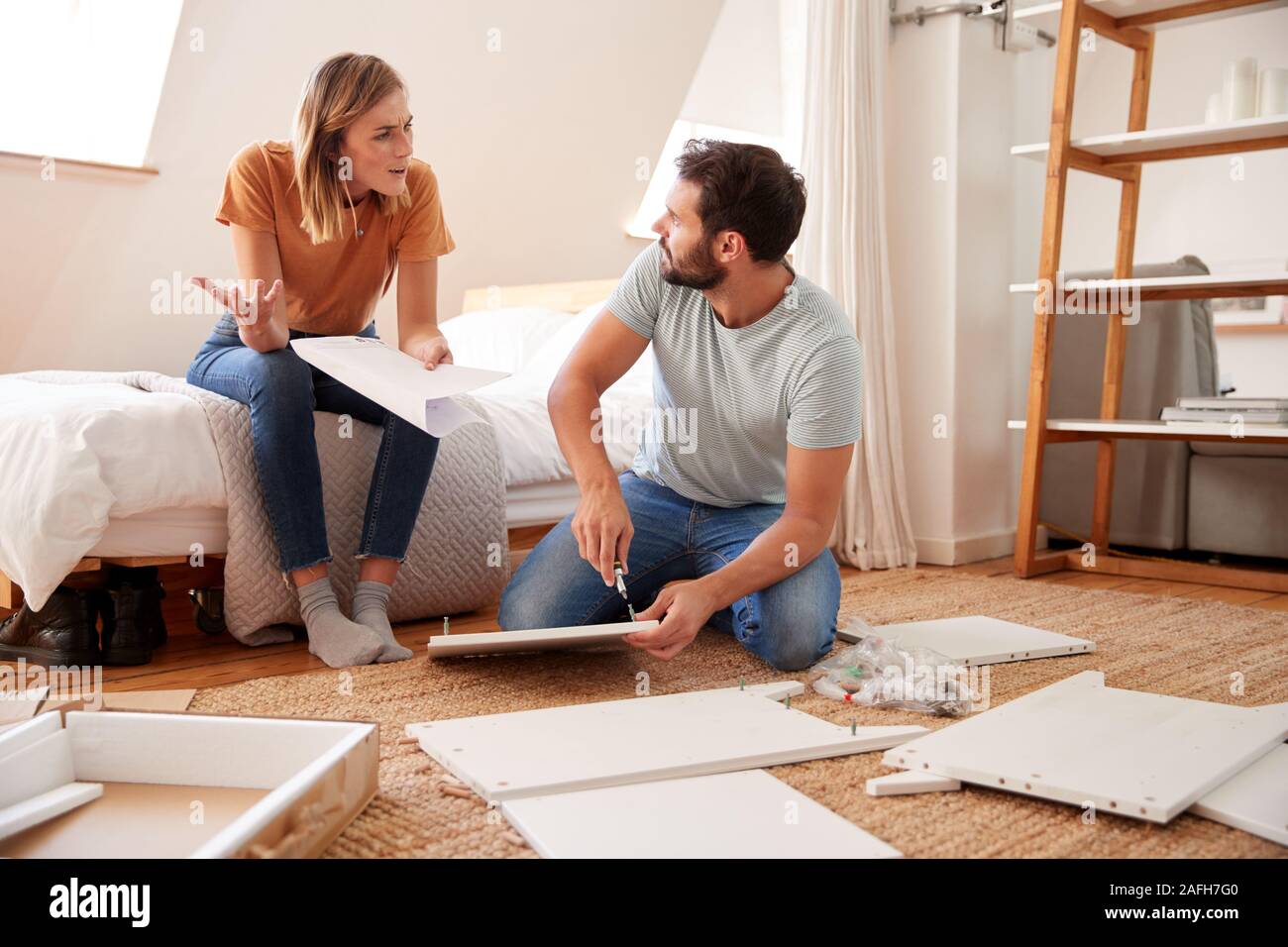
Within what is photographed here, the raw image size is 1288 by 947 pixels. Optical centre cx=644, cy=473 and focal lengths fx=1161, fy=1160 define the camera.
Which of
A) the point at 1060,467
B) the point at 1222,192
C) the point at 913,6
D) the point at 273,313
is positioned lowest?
the point at 1060,467

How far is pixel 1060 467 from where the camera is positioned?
335 cm

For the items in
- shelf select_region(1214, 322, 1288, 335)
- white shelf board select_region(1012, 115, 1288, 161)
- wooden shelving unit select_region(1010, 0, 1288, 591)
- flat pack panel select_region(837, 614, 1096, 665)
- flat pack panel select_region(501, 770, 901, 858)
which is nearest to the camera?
flat pack panel select_region(501, 770, 901, 858)

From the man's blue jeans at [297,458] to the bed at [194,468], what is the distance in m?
0.10

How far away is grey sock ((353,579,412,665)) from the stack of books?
1911 mm

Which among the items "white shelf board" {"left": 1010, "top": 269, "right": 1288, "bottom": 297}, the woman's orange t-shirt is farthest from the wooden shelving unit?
the woman's orange t-shirt

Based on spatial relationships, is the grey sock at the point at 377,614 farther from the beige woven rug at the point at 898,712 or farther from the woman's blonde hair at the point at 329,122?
the woman's blonde hair at the point at 329,122

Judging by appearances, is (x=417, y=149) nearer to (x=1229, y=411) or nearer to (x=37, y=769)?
(x=1229, y=411)

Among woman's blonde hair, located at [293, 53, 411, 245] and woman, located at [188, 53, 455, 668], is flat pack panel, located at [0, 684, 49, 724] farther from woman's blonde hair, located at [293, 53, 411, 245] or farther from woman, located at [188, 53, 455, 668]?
woman's blonde hair, located at [293, 53, 411, 245]

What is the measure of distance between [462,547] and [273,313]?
616 millimetres

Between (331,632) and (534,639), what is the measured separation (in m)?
0.46

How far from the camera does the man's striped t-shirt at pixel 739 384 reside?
5.72ft

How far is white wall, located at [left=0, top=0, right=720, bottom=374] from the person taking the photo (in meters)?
2.97
